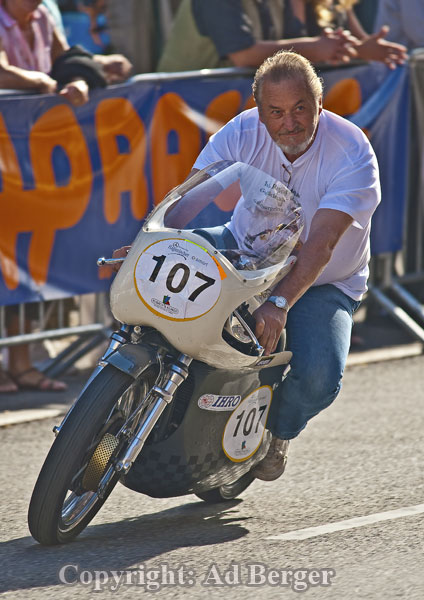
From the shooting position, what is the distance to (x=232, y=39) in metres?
7.25

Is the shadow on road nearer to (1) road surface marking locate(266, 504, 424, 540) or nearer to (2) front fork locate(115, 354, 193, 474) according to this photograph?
(1) road surface marking locate(266, 504, 424, 540)

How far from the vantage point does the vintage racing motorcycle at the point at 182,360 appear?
12.5 feet

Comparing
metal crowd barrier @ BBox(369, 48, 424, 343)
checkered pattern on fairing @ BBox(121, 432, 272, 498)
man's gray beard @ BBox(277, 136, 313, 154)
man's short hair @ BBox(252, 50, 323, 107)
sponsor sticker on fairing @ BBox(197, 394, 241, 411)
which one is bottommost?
metal crowd barrier @ BBox(369, 48, 424, 343)

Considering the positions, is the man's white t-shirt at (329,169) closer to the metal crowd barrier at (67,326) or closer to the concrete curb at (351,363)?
the concrete curb at (351,363)

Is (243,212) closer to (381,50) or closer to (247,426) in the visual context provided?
(247,426)

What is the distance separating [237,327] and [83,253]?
297 centimetres

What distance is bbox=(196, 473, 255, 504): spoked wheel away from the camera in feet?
15.1

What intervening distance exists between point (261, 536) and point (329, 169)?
4.40 feet

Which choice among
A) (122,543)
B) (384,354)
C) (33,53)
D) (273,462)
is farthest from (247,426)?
(384,354)

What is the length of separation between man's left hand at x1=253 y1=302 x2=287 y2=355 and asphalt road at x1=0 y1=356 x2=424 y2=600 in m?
0.70

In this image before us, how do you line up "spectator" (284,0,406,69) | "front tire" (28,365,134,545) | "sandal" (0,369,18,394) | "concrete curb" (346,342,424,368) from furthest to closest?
"spectator" (284,0,406,69) → "concrete curb" (346,342,424,368) → "sandal" (0,369,18,394) → "front tire" (28,365,134,545)

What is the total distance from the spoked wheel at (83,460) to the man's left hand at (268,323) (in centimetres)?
42

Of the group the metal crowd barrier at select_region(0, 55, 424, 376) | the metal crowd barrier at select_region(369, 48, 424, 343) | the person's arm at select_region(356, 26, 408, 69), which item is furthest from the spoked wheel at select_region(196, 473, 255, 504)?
the person's arm at select_region(356, 26, 408, 69)

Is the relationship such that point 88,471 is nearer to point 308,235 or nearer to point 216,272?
point 216,272
